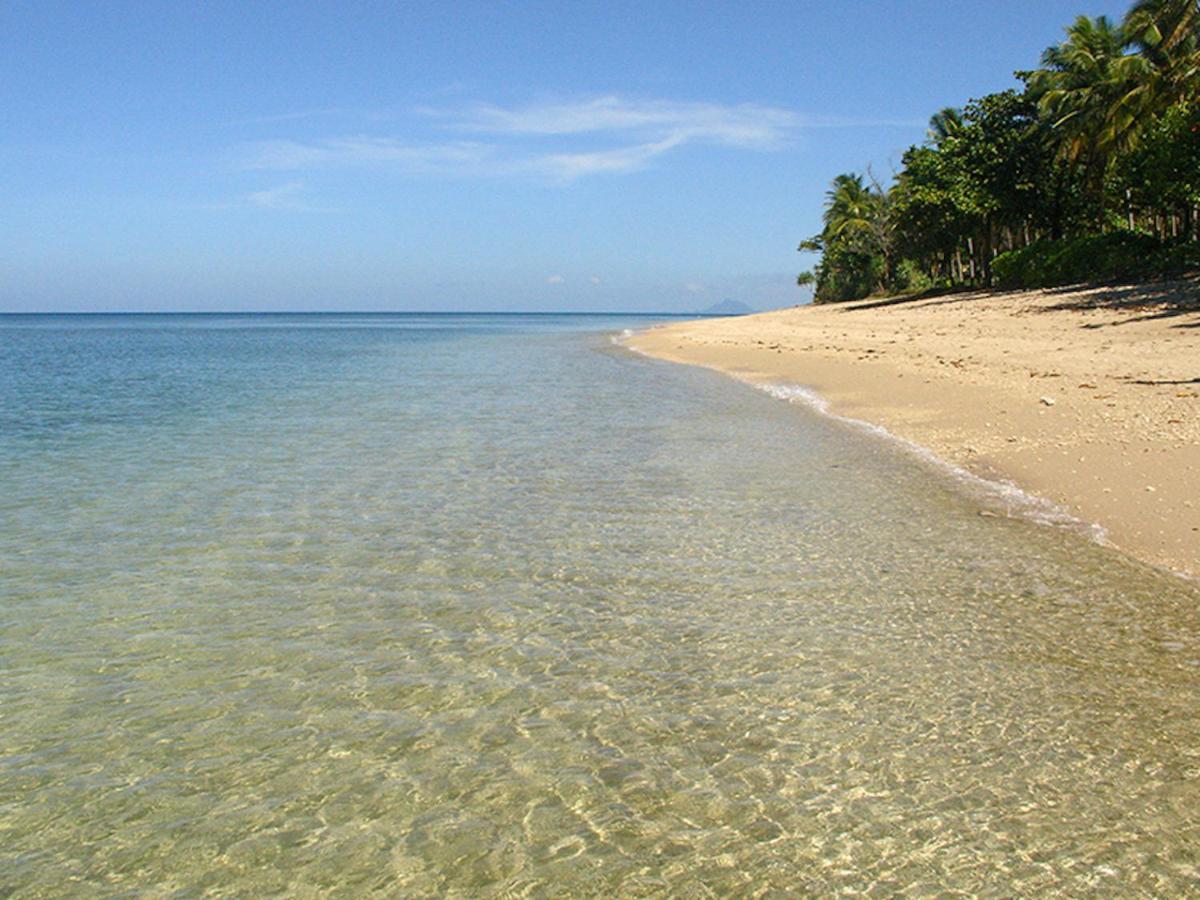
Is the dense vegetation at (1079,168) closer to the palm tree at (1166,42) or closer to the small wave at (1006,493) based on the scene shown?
the palm tree at (1166,42)

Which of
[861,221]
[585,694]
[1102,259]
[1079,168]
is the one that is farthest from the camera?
[861,221]

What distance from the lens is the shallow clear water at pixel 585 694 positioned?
11.0 feet

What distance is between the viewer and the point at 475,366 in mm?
31500

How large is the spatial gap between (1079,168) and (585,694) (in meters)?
49.8

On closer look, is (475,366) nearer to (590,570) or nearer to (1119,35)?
(590,570)

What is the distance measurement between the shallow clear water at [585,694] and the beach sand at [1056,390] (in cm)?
107

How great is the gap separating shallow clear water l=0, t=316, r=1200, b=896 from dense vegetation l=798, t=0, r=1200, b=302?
29.4 meters

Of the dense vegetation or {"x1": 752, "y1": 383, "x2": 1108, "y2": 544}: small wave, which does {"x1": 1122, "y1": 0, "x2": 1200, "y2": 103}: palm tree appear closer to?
the dense vegetation

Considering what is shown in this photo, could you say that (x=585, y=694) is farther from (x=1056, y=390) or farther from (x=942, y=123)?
(x=942, y=123)

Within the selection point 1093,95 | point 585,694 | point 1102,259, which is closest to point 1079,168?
point 1093,95

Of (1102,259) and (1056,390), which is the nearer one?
(1056,390)

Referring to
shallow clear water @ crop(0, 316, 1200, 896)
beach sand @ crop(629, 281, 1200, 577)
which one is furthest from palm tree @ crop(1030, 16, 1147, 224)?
shallow clear water @ crop(0, 316, 1200, 896)

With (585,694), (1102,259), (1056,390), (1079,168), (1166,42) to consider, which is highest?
(1166,42)

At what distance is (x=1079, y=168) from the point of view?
149ft
